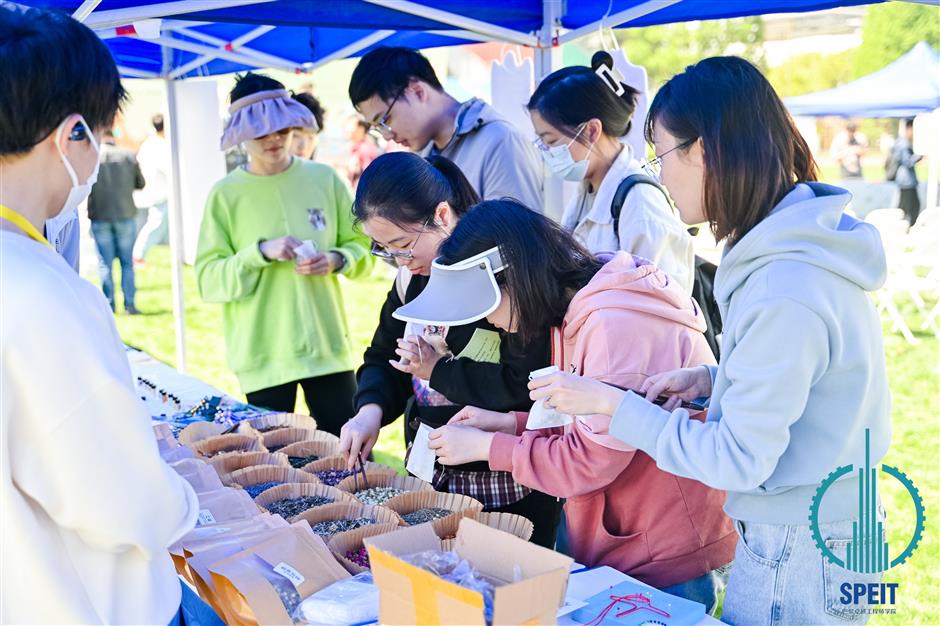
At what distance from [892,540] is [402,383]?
90.9 inches

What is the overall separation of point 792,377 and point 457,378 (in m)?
0.89

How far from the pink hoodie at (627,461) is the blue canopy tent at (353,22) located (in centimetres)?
155

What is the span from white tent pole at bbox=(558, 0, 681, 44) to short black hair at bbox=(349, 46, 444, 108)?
65 cm

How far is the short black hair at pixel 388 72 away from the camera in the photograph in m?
2.99

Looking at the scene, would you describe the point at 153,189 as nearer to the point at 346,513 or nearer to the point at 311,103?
the point at 311,103

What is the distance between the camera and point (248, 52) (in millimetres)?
4336

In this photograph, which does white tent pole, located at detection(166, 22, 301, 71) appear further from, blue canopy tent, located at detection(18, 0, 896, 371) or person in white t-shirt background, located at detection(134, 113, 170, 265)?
person in white t-shirt background, located at detection(134, 113, 170, 265)

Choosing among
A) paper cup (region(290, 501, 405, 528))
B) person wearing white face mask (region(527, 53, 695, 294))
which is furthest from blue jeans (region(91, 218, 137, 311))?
paper cup (region(290, 501, 405, 528))

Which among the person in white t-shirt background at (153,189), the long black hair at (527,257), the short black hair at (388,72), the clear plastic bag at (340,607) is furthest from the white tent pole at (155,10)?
the person in white t-shirt background at (153,189)

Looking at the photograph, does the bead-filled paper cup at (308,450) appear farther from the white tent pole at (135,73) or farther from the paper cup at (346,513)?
the white tent pole at (135,73)

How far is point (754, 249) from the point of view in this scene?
4.45 ft

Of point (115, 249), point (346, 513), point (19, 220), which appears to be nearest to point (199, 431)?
point (346, 513)

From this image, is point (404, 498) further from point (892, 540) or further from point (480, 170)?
point (892, 540)

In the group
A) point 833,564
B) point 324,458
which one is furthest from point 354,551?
point 833,564
